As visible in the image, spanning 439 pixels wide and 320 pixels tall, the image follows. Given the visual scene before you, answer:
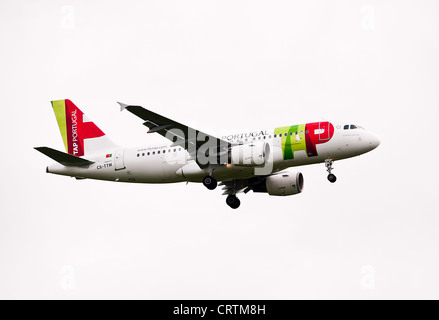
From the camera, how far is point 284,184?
50562 mm

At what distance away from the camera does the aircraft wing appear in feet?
142

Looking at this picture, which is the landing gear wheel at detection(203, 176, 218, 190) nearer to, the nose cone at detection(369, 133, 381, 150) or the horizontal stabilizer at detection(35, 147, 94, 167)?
the horizontal stabilizer at detection(35, 147, 94, 167)

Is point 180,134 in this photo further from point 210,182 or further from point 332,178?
point 332,178

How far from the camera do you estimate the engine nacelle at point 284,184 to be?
5047cm

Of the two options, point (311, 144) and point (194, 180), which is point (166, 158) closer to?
point (194, 180)

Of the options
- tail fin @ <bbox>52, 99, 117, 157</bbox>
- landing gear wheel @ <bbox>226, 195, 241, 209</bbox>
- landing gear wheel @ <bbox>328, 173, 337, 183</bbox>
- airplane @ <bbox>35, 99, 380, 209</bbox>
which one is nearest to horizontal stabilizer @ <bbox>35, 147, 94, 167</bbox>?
airplane @ <bbox>35, 99, 380, 209</bbox>

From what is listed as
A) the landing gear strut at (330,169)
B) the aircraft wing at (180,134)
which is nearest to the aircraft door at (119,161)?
the aircraft wing at (180,134)

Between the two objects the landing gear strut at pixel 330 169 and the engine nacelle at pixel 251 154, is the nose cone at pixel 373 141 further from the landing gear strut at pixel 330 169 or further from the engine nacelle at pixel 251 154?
the engine nacelle at pixel 251 154

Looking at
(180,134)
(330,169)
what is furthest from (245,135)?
(330,169)

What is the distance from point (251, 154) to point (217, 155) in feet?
7.76

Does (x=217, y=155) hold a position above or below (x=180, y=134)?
below

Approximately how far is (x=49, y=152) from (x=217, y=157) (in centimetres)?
1010

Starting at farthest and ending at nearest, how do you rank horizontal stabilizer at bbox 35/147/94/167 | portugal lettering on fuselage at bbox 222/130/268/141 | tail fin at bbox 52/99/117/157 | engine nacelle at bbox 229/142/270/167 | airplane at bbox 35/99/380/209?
tail fin at bbox 52/99/117/157 → horizontal stabilizer at bbox 35/147/94/167 → portugal lettering on fuselage at bbox 222/130/268/141 → airplane at bbox 35/99/380/209 → engine nacelle at bbox 229/142/270/167

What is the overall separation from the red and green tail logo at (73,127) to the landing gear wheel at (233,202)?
29.7 feet
